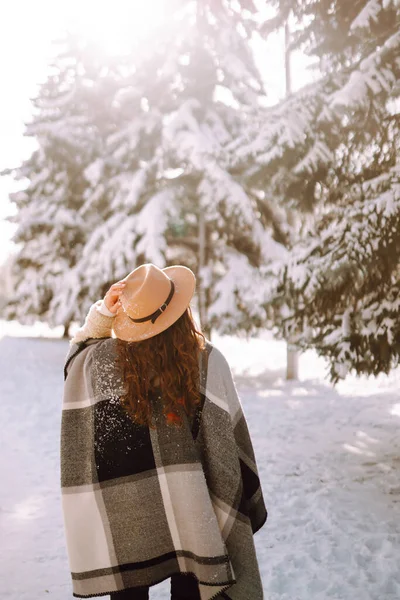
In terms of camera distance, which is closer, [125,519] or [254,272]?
[125,519]

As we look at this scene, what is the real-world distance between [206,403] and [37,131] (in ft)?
54.3

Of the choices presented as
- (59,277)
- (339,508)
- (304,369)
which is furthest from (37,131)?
(339,508)

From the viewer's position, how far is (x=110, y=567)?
2404mm

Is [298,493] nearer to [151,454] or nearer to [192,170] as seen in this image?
[151,454]

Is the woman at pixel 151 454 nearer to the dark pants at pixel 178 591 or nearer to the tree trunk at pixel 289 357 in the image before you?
the dark pants at pixel 178 591

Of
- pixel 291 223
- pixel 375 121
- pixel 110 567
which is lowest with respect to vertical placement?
pixel 110 567

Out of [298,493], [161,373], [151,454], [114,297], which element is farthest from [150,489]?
[298,493]

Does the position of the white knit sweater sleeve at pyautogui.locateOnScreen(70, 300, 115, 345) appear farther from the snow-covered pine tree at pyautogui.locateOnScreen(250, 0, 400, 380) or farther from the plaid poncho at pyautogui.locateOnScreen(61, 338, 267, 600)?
the snow-covered pine tree at pyautogui.locateOnScreen(250, 0, 400, 380)

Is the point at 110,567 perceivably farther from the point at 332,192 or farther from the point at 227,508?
the point at 332,192

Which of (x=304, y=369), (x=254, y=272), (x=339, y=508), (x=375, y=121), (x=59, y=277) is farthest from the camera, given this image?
(x=59, y=277)

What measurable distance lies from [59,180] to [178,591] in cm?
1837

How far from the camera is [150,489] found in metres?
2.36

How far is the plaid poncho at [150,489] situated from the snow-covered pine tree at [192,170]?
10022 mm

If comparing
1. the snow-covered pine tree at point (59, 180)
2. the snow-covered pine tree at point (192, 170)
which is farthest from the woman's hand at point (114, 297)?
the snow-covered pine tree at point (59, 180)
